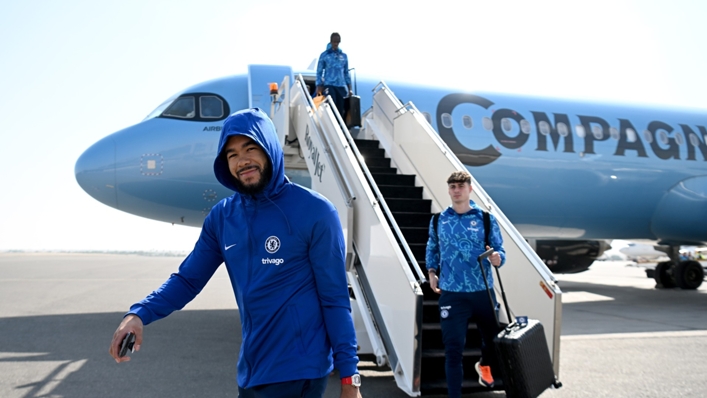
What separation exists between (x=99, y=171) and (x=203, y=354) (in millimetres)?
3673

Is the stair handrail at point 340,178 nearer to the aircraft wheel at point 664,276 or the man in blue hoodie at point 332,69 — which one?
the man in blue hoodie at point 332,69

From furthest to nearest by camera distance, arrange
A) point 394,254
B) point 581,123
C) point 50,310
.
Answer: point 581,123 → point 50,310 → point 394,254

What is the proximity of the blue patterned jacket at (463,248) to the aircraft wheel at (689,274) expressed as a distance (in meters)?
13.0

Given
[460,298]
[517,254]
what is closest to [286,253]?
[460,298]

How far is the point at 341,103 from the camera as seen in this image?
7.39 m

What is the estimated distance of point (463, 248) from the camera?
12.2ft

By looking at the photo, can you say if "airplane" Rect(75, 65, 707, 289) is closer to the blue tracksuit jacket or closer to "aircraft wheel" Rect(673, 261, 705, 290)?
"aircraft wheel" Rect(673, 261, 705, 290)

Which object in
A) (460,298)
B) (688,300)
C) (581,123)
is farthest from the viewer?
(688,300)

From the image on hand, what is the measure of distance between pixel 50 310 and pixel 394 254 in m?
6.78

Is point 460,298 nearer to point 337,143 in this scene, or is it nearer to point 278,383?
point 278,383

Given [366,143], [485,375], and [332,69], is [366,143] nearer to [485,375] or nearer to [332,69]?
[332,69]

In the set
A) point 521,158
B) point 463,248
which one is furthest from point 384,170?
point 521,158

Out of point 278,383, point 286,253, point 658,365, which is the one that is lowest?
point 658,365

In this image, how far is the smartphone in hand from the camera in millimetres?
1760
